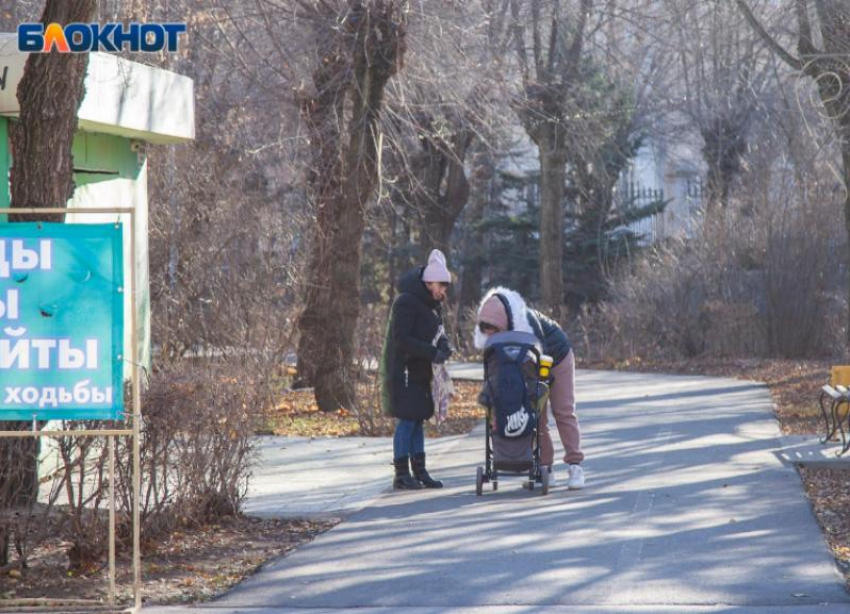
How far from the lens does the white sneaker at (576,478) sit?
10219mm

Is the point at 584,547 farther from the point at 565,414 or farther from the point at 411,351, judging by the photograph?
the point at 411,351

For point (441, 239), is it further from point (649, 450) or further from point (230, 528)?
point (230, 528)

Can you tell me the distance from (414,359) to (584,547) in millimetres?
2849

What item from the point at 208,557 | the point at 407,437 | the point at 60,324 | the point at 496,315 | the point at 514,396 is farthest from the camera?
the point at 407,437

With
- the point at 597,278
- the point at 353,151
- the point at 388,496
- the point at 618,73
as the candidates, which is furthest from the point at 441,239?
the point at 388,496

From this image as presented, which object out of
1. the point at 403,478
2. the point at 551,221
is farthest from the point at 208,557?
the point at 551,221

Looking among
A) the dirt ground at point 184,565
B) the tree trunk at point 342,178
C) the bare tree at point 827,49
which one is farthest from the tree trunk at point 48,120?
the bare tree at point 827,49

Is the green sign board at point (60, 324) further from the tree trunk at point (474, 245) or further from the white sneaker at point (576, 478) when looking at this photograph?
the tree trunk at point (474, 245)

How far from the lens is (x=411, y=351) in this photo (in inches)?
404

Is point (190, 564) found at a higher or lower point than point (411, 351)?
lower

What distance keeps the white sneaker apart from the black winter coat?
1222 millimetres

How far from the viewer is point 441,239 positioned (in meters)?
30.7

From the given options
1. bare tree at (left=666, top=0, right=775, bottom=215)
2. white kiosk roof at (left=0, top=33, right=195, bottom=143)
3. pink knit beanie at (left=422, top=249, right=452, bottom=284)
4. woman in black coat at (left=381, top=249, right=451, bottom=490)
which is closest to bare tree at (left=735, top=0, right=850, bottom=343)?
bare tree at (left=666, top=0, right=775, bottom=215)

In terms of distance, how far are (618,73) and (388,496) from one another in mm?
13383
